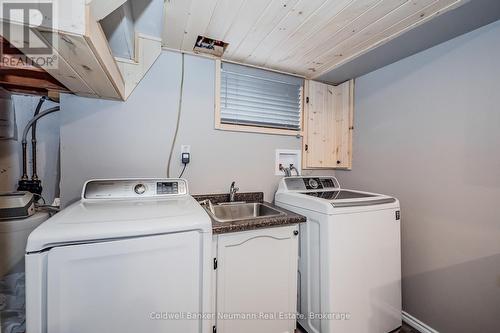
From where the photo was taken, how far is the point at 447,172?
142 cm

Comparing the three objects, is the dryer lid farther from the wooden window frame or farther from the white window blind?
the white window blind

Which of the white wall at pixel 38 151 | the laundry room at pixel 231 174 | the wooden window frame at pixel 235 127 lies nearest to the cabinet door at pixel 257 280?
the laundry room at pixel 231 174

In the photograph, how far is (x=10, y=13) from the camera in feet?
2.09

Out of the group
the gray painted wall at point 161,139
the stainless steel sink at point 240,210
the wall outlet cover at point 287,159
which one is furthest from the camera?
the wall outlet cover at point 287,159

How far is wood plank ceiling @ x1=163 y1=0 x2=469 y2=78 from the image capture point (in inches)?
45.3

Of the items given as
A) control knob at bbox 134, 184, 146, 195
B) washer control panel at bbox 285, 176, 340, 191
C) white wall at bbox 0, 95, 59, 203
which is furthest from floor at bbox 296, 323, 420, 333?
white wall at bbox 0, 95, 59, 203

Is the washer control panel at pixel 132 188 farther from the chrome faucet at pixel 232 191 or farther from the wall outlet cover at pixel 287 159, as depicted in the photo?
the wall outlet cover at pixel 287 159

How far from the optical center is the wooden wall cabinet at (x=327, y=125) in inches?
85.1

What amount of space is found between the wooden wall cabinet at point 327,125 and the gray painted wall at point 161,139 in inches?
19.0

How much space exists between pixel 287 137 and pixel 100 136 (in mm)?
1600

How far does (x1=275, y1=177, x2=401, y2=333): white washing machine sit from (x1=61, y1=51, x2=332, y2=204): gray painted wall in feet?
2.20

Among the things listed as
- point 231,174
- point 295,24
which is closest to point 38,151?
point 231,174

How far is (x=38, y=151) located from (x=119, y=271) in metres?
1.25

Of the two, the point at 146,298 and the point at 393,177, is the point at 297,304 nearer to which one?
the point at 146,298
